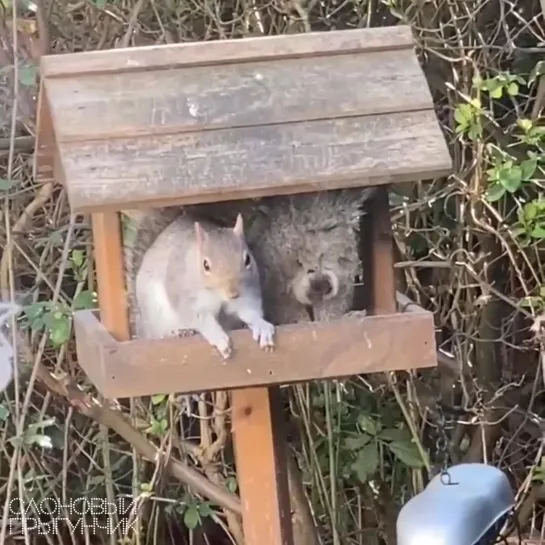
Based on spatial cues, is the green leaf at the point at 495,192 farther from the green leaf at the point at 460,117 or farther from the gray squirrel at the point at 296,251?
the gray squirrel at the point at 296,251

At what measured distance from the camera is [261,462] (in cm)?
145

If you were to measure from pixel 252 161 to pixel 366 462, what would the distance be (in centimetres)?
105

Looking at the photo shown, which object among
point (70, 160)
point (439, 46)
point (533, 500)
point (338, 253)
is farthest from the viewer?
point (533, 500)

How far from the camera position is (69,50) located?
2.25 metres

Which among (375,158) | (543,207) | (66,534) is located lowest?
(66,534)

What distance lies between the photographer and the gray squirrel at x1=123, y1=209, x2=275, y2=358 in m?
1.32

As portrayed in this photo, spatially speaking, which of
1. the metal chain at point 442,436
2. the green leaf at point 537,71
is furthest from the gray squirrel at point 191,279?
the metal chain at point 442,436

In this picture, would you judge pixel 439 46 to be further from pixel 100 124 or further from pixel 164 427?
pixel 100 124

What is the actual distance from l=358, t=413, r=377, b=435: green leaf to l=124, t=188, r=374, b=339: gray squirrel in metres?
0.82

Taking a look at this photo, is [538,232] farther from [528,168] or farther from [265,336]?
[265,336]

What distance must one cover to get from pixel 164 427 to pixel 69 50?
0.78 metres

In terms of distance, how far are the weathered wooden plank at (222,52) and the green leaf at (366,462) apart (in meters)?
1.01

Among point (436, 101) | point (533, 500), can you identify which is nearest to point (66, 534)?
point (533, 500)

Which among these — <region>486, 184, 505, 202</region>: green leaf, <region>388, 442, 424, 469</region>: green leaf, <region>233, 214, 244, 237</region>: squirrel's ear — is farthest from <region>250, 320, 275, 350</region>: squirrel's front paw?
<region>388, 442, 424, 469</region>: green leaf
